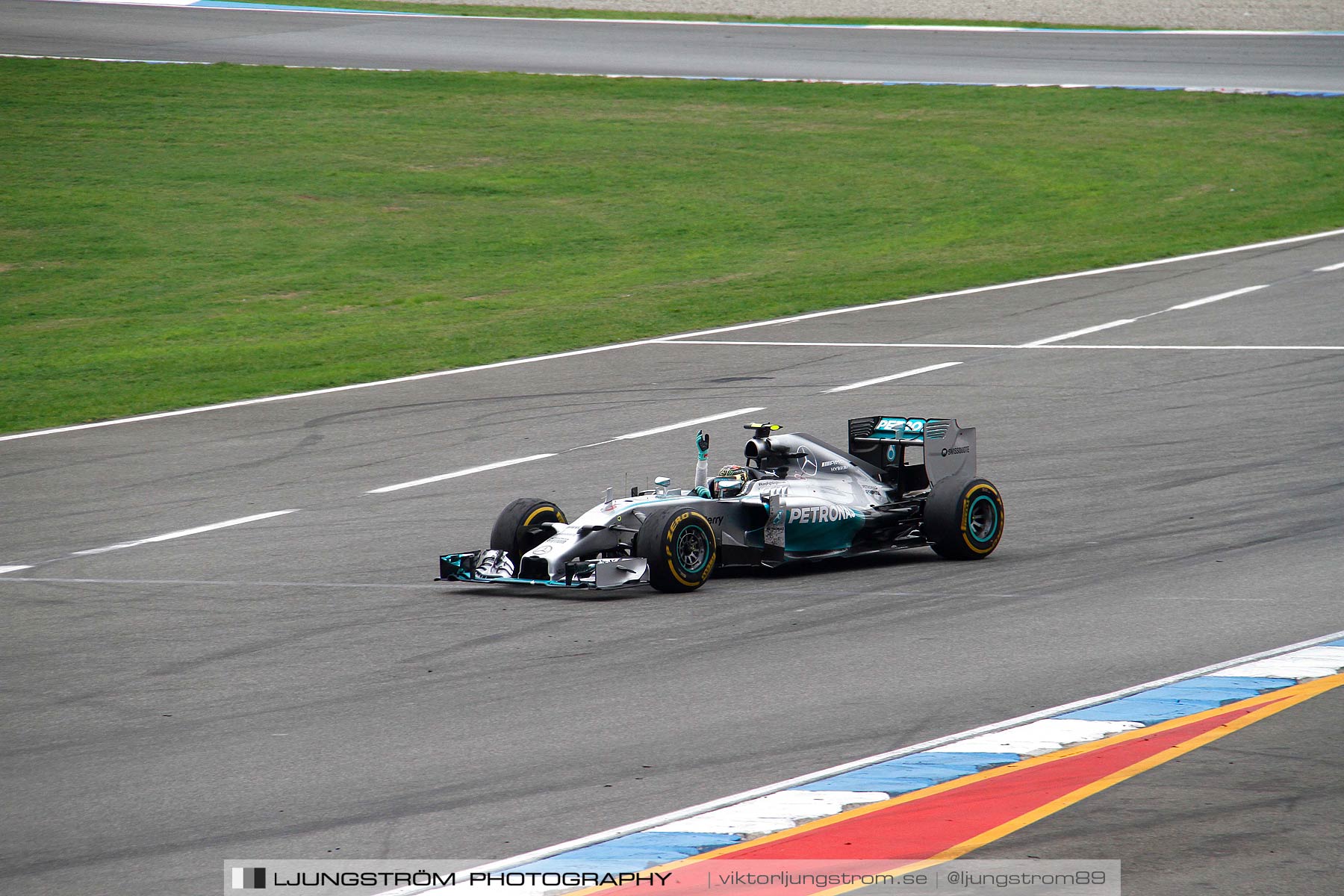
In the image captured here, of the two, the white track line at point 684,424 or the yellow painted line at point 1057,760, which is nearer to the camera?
the yellow painted line at point 1057,760

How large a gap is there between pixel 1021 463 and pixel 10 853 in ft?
37.3

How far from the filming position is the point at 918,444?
43.5ft

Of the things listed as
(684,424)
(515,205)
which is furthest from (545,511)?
(515,205)

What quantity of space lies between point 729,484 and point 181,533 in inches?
197

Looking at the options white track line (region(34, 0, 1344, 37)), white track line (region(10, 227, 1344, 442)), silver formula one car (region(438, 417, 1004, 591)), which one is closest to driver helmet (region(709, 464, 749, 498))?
silver formula one car (region(438, 417, 1004, 591))

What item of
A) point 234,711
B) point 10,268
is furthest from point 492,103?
point 234,711

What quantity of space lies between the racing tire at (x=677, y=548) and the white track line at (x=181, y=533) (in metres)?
4.64

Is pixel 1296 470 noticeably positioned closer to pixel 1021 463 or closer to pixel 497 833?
pixel 1021 463

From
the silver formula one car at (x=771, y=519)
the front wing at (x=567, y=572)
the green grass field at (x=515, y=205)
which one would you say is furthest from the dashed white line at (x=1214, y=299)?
the front wing at (x=567, y=572)

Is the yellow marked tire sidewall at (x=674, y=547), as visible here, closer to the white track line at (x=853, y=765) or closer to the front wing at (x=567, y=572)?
the front wing at (x=567, y=572)

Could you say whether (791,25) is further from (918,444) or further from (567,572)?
(567,572)

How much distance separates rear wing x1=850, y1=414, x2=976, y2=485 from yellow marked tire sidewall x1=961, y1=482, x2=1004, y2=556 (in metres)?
0.45

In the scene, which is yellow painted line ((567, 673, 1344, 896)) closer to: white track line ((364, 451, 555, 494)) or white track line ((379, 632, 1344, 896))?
white track line ((379, 632, 1344, 896))

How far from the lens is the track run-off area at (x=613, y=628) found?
704 cm
